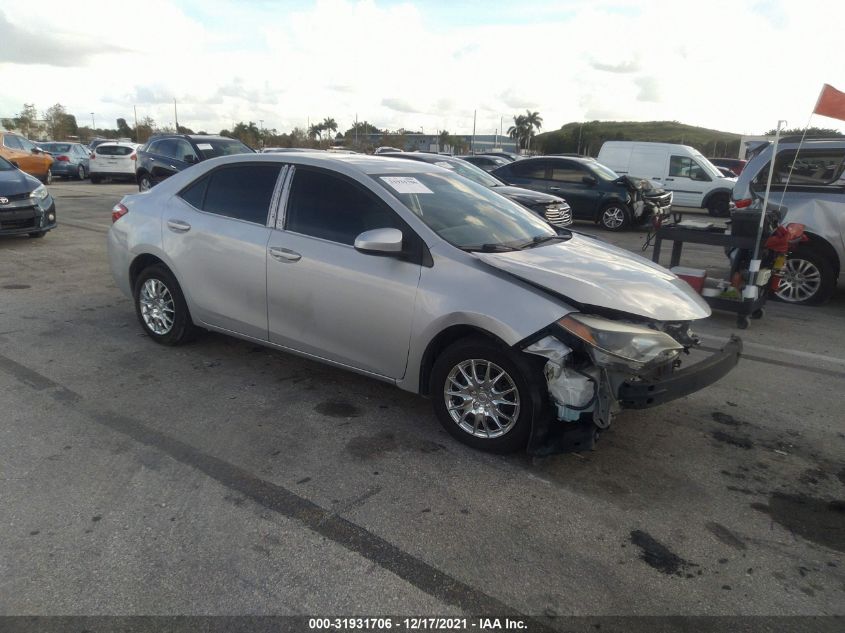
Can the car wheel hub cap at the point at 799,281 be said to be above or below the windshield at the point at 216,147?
below

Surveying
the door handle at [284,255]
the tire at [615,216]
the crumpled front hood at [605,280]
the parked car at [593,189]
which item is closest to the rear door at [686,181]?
the parked car at [593,189]

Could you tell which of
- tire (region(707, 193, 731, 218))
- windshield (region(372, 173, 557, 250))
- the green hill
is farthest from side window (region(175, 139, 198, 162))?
the green hill

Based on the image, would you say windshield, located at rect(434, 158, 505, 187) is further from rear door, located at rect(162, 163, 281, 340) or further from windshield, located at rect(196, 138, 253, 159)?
rear door, located at rect(162, 163, 281, 340)

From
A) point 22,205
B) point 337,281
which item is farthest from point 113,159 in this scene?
point 337,281

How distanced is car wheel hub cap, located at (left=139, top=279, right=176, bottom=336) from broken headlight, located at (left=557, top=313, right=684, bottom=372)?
357 cm

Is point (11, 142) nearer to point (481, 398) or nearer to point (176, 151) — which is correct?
point (176, 151)

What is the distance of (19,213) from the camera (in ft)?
32.3

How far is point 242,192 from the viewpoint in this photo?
484 centimetres

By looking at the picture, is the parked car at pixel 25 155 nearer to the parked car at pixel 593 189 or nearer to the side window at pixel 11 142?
the side window at pixel 11 142

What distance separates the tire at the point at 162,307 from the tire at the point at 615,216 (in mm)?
11809

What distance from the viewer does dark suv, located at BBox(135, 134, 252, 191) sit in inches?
639

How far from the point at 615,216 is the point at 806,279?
24.3 feet

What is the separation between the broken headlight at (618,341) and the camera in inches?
133

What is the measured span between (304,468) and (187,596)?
1.09 m
